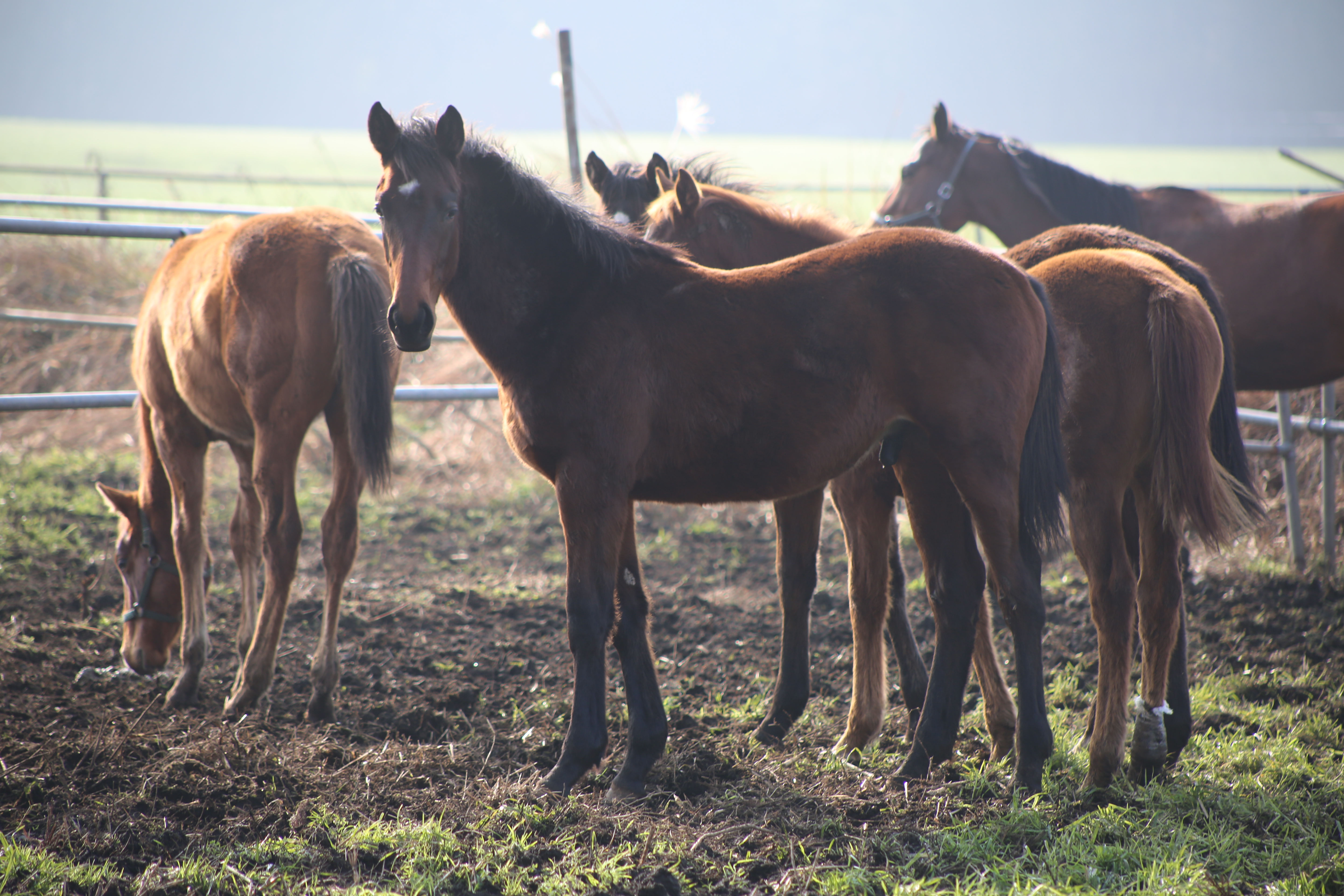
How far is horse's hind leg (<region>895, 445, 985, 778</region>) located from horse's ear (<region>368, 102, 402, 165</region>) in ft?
6.41

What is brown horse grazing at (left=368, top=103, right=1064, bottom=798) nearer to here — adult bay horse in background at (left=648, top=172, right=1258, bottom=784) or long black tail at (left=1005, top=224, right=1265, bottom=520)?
adult bay horse in background at (left=648, top=172, right=1258, bottom=784)

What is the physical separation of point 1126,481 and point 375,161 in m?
38.5

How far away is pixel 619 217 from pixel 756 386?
1.54 meters

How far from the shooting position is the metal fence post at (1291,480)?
525 cm

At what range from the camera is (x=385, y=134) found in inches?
101

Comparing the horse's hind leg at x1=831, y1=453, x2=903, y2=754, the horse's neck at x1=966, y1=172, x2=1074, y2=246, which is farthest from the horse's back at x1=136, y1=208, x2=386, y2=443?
the horse's neck at x1=966, y1=172, x2=1074, y2=246

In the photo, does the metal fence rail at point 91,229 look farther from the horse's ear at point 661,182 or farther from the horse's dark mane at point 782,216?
the horse's dark mane at point 782,216

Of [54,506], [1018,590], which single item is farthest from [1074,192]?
[54,506]

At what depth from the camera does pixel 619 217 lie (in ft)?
12.6

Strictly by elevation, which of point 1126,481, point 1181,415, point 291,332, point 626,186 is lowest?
point 1126,481

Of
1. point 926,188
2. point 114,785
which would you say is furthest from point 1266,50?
point 114,785

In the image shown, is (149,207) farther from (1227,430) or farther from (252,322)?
(1227,430)

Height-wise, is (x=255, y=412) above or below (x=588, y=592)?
above

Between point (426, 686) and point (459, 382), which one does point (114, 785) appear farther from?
point (459, 382)
